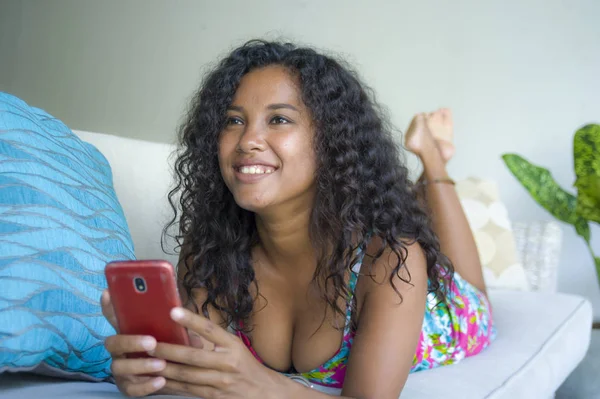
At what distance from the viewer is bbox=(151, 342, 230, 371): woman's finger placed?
0.77 metres

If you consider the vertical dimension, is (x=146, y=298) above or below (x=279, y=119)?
below

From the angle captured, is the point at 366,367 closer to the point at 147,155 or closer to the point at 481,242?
the point at 147,155

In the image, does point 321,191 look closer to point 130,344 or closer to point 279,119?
point 279,119

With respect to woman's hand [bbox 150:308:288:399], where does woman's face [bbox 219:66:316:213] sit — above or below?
above

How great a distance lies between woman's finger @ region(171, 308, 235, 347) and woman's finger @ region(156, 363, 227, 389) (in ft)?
0.13

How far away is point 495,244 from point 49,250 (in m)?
1.72

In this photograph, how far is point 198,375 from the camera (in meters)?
0.79

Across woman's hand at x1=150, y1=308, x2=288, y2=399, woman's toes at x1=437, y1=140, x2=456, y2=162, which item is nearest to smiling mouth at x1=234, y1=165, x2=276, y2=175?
woman's hand at x1=150, y1=308, x2=288, y2=399

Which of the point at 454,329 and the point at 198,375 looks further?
the point at 454,329

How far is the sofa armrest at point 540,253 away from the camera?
2.46 metres

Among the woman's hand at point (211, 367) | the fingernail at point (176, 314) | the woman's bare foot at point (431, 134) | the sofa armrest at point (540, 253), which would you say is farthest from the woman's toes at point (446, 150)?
the fingernail at point (176, 314)

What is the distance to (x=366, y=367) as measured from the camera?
999 mm

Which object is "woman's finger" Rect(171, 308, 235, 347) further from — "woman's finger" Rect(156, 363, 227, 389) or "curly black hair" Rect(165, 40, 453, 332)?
"curly black hair" Rect(165, 40, 453, 332)

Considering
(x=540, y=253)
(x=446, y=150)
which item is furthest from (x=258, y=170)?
(x=540, y=253)
